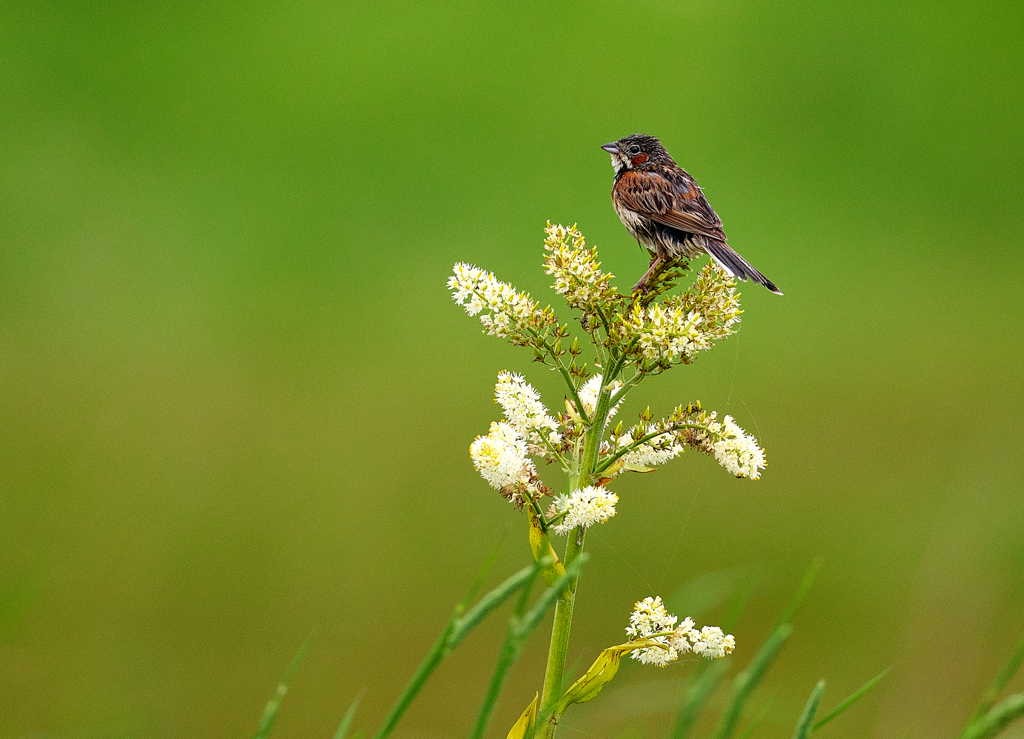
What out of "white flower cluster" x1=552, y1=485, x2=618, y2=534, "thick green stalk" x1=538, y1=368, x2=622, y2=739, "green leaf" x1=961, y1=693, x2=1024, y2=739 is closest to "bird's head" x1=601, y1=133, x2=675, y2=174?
"thick green stalk" x1=538, y1=368, x2=622, y2=739

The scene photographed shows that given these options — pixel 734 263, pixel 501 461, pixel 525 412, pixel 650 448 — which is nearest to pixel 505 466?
pixel 501 461

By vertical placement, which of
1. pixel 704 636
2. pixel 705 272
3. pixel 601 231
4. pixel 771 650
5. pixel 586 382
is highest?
pixel 601 231

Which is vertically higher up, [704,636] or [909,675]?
[909,675]

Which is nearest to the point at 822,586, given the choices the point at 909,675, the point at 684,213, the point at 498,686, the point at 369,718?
the point at 909,675

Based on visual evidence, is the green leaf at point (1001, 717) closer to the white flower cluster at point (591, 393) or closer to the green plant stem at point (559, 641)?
the green plant stem at point (559, 641)

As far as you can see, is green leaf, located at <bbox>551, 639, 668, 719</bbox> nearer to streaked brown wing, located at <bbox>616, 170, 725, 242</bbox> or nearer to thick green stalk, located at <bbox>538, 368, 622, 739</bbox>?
thick green stalk, located at <bbox>538, 368, 622, 739</bbox>

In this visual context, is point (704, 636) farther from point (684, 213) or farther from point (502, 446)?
point (684, 213)
